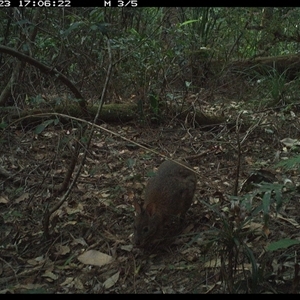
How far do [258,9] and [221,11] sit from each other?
0.89 meters

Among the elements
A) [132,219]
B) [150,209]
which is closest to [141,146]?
[150,209]

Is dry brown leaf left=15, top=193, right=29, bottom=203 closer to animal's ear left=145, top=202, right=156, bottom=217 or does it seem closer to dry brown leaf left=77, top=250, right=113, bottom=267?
dry brown leaf left=77, top=250, right=113, bottom=267

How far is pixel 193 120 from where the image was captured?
6.14m

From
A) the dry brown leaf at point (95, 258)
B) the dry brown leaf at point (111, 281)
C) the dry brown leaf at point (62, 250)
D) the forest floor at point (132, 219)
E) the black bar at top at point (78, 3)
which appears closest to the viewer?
the forest floor at point (132, 219)

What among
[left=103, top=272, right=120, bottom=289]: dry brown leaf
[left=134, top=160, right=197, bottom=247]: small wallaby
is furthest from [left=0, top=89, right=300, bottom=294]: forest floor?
[left=134, top=160, right=197, bottom=247]: small wallaby

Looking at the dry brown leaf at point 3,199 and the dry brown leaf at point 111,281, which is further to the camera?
the dry brown leaf at point 3,199

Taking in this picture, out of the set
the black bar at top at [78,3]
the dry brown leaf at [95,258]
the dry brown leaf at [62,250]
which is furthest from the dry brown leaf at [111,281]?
the black bar at top at [78,3]

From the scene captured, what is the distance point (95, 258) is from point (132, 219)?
0.64 m

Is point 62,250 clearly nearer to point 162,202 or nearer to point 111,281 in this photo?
point 111,281

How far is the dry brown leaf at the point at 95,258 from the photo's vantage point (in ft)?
12.2

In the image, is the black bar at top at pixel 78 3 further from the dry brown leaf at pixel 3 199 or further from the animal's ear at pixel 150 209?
the animal's ear at pixel 150 209

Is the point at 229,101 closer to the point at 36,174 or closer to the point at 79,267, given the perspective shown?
the point at 36,174

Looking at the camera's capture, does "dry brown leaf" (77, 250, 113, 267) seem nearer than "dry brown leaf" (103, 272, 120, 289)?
No

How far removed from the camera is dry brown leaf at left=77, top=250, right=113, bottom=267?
372 centimetres
